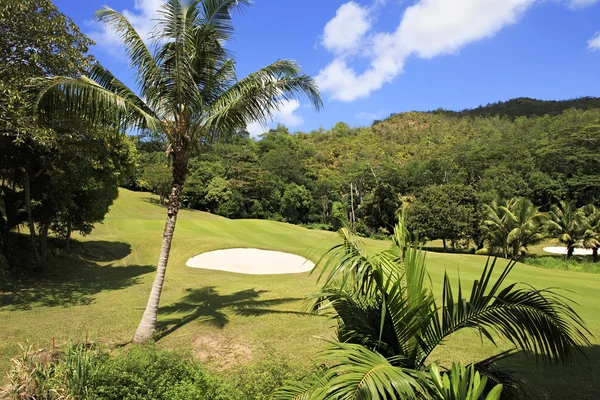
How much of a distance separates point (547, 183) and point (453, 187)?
1970cm

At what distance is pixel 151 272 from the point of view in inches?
669

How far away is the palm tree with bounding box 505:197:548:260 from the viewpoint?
2877 cm

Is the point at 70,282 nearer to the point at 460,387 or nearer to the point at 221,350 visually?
the point at 221,350

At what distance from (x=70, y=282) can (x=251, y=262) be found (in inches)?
324

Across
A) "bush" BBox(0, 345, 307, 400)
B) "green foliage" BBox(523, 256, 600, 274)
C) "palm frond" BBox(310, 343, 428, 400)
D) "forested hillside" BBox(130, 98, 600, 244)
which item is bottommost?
"bush" BBox(0, 345, 307, 400)

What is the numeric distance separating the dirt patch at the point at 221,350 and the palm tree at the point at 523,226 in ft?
91.8

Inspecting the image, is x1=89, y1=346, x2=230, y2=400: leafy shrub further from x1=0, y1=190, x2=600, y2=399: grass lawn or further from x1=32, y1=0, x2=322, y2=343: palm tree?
x1=32, y1=0, x2=322, y2=343: palm tree

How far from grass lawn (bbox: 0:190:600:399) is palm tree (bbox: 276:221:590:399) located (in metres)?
0.58

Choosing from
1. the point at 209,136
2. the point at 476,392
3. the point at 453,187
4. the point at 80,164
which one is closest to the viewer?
the point at 476,392

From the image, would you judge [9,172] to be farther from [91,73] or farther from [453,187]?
[453,187]

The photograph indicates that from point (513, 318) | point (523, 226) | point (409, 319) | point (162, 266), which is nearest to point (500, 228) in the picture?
point (523, 226)

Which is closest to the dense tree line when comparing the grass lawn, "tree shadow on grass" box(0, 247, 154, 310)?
"tree shadow on grass" box(0, 247, 154, 310)

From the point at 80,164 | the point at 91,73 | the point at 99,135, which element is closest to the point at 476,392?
the point at 91,73

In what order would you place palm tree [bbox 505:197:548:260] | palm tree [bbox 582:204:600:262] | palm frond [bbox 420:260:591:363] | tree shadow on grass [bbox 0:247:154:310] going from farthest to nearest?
1. palm tree [bbox 582:204:600:262]
2. palm tree [bbox 505:197:548:260]
3. tree shadow on grass [bbox 0:247:154:310]
4. palm frond [bbox 420:260:591:363]
